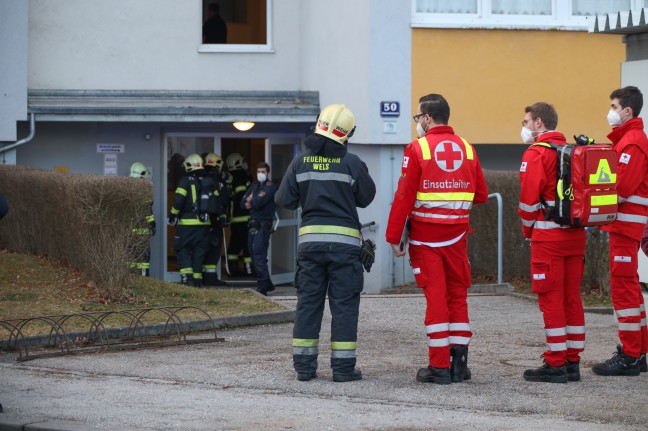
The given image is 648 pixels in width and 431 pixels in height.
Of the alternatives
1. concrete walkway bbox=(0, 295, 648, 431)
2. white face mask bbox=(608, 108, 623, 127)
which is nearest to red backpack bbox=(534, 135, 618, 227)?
white face mask bbox=(608, 108, 623, 127)

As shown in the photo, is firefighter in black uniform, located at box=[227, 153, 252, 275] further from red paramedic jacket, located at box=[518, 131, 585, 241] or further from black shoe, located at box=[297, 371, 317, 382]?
red paramedic jacket, located at box=[518, 131, 585, 241]

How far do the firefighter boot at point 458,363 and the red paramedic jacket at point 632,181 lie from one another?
56.9 inches

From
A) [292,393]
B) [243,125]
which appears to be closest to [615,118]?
[292,393]

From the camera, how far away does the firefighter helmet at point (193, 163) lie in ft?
63.3

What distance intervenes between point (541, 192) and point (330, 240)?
154cm

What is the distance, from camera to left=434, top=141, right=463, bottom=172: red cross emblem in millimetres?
8984

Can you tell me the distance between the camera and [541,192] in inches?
354

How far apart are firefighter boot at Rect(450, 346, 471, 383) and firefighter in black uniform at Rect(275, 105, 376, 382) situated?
2.23ft

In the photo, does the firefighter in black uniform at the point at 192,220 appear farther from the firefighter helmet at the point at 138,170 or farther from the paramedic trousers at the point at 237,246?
the paramedic trousers at the point at 237,246

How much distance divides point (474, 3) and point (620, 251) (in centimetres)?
957

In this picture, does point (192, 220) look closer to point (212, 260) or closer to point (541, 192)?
point (212, 260)

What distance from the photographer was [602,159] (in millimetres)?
8922

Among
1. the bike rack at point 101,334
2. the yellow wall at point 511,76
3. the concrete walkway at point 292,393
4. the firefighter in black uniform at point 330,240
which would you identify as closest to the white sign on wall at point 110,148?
the yellow wall at point 511,76

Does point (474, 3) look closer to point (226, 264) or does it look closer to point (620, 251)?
point (226, 264)
